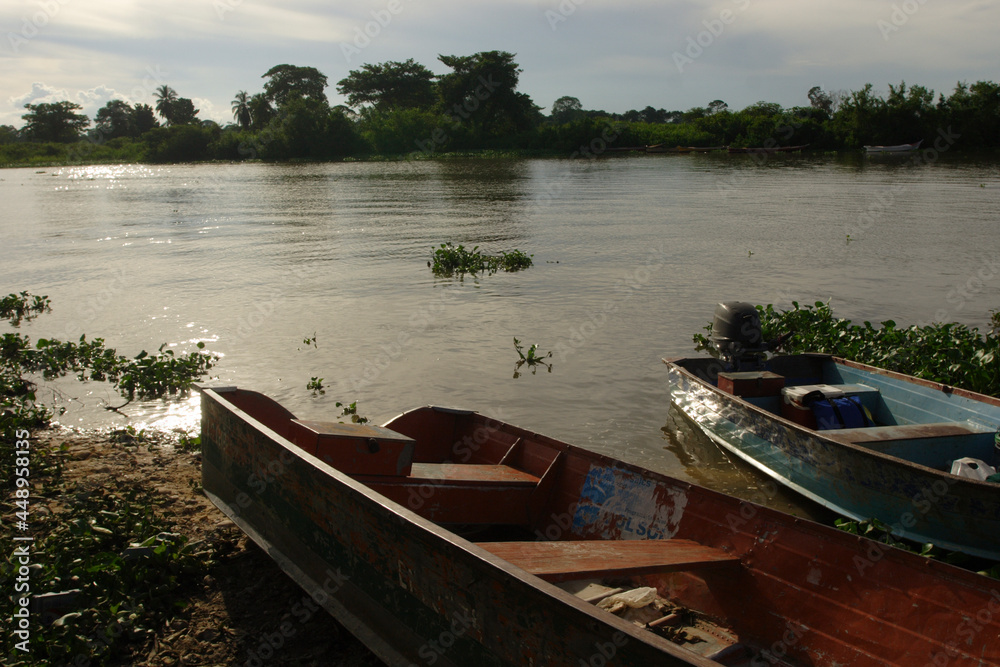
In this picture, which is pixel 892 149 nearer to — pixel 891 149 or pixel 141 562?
pixel 891 149

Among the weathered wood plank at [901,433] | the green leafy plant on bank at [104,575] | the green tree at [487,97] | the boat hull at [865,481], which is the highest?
the green tree at [487,97]

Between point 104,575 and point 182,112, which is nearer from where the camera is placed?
point 104,575

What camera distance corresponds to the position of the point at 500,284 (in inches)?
574

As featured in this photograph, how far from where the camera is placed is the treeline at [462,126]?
207 ft

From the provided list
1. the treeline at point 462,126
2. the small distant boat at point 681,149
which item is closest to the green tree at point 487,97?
the treeline at point 462,126

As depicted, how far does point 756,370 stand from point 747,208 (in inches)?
789

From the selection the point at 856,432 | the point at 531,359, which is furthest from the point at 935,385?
the point at 531,359

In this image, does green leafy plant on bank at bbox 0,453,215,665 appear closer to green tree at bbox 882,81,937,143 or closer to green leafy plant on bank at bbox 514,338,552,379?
green leafy plant on bank at bbox 514,338,552,379

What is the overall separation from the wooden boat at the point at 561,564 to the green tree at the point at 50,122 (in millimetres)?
111040

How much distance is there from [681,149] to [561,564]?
72.0m

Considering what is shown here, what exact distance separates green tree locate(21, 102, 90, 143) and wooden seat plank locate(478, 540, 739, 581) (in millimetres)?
113152

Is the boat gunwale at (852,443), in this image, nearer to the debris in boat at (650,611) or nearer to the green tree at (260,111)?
the debris in boat at (650,611)

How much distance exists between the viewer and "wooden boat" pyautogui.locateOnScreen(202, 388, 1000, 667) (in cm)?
304

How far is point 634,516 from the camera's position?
4469 millimetres
